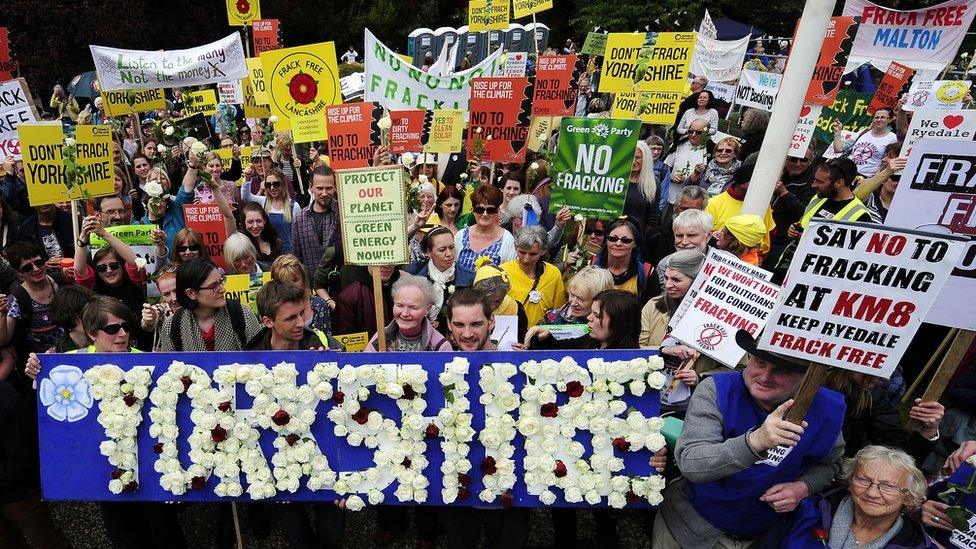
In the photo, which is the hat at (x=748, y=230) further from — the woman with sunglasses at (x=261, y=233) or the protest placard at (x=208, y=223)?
the protest placard at (x=208, y=223)

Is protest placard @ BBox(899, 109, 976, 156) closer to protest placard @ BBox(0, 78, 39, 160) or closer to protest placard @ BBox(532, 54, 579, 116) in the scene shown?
protest placard @ BBox(532, 54, 579, 116)

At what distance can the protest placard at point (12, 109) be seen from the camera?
709cm

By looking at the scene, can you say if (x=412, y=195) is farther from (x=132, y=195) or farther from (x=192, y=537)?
(x=132, y=195)

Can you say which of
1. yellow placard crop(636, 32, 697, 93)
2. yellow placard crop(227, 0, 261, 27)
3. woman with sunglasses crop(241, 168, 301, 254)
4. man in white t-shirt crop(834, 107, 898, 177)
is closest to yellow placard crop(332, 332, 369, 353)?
woman with sunglasses crop(241, 168, 301, 254)

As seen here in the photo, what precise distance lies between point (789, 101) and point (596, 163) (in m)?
1.60

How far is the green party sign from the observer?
16.7ft

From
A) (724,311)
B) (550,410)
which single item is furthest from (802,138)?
(550,410)

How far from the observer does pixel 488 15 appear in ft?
40.5

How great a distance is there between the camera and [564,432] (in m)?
3.12

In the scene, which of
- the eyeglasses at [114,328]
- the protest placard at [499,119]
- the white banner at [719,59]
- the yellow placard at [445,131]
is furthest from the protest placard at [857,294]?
the white banner at [719,59]

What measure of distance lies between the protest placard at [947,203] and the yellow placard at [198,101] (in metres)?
11.4

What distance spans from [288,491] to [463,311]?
142 cm

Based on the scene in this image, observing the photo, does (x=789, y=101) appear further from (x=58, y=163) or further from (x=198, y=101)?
(x=198, y=101)

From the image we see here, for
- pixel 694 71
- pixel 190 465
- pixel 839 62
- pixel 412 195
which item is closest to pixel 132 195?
pixel 412 195
